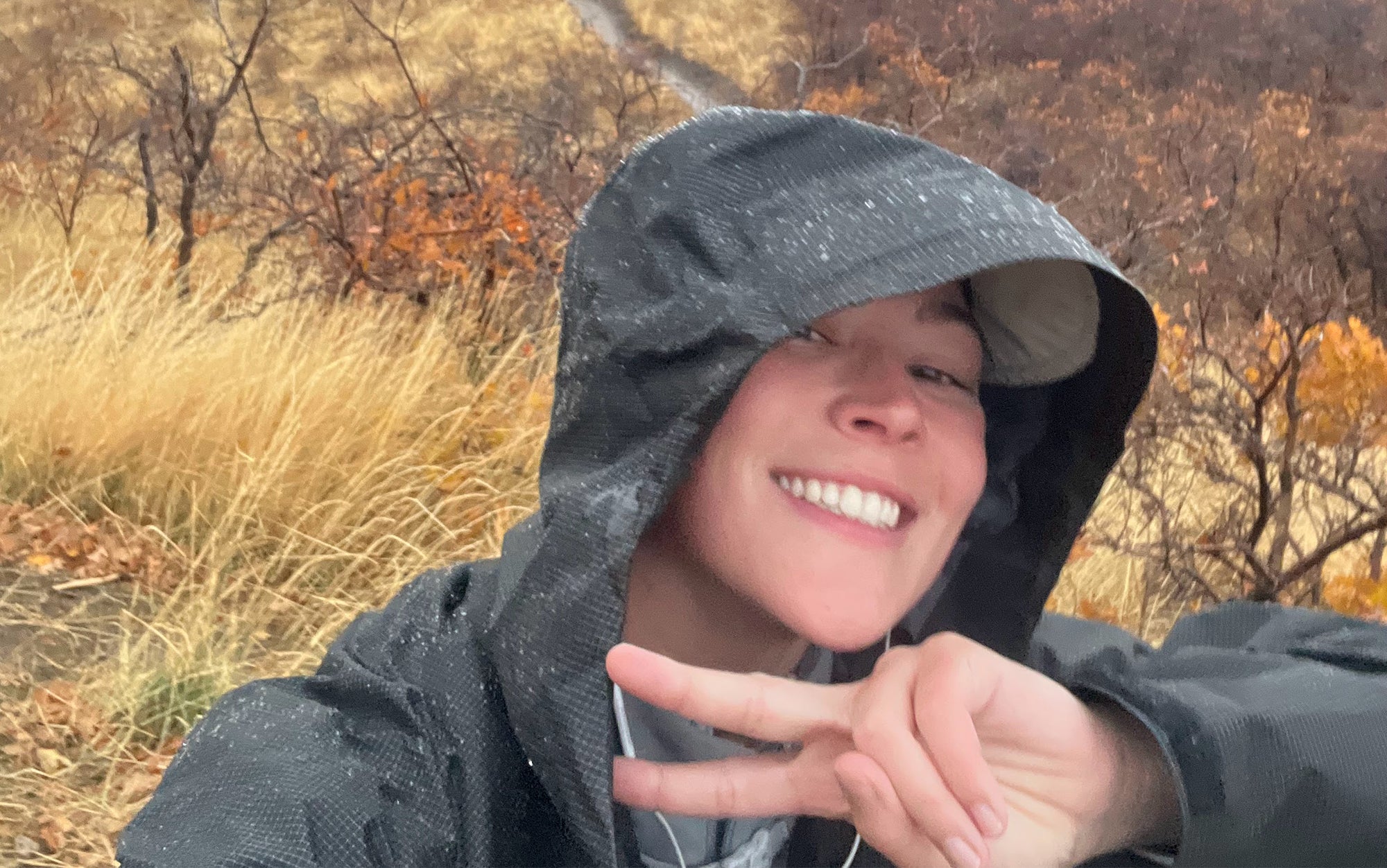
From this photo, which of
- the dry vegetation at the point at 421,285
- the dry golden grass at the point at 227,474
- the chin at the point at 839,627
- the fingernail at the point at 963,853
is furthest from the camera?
the dry vegetation at the point at 421,285

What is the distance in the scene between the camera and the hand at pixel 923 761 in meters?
0.71

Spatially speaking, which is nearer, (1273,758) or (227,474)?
(1273,758)

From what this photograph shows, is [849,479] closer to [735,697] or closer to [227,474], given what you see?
[735,697]

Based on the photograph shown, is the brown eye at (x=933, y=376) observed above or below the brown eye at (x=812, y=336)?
below

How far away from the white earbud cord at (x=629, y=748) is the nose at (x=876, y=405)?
0.32m

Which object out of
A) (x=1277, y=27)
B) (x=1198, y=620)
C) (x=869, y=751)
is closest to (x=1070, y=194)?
(x=1277, y=27)

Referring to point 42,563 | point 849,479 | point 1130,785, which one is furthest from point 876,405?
point 42,563

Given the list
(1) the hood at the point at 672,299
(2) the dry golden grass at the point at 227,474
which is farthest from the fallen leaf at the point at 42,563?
(1) the hood at the point at 672,299

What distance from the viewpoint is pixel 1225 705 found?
909 mm

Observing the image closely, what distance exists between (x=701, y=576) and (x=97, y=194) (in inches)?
179

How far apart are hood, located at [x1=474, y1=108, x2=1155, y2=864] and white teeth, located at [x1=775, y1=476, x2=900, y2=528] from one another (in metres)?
0.10

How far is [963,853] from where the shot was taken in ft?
2.25

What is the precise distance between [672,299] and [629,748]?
41cm

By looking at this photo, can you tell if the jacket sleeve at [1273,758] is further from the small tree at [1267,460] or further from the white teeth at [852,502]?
the small tree at [1267,460]
